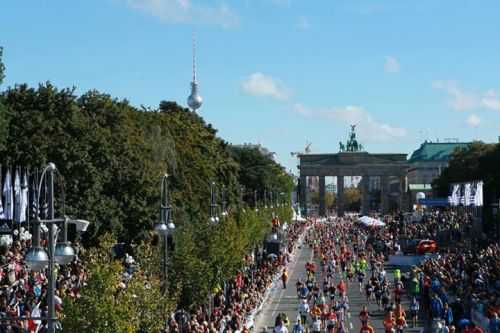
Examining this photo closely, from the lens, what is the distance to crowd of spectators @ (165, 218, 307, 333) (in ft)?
116

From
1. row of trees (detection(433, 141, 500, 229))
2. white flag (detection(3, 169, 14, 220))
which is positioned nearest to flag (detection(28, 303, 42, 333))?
white flag (detection(3, 169, 14, 220))

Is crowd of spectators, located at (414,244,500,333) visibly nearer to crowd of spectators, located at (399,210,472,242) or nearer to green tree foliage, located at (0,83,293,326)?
green tree foliage, located at (0,83,293,326)

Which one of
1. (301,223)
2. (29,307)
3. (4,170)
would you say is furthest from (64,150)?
(301,223)

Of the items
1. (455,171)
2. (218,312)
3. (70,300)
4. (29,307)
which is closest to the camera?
(70,300)

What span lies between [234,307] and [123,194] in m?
22.4

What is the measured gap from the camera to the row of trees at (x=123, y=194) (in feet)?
89.8

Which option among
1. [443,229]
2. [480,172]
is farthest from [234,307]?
[480,172]

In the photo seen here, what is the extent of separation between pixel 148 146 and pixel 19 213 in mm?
24584

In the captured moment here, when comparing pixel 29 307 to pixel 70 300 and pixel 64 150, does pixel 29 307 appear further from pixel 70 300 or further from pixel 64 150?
pixel 64 150

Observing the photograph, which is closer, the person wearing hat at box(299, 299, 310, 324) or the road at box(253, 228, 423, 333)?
the person wearing hat at box(299, 299, 310, 324)

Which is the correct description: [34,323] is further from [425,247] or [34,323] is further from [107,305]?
[425,247]

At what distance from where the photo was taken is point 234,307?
4266 cm

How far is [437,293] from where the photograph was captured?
49062mm

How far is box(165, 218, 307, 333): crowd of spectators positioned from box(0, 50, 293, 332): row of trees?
0.88 metres
